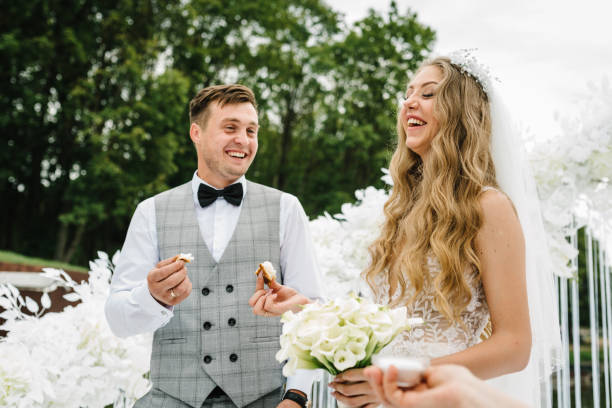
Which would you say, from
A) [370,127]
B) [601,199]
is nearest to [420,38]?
[370,127]

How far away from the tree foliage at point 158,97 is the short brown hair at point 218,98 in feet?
36.4

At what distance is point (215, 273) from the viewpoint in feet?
7.89

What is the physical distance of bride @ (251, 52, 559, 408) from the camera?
6.31 ft

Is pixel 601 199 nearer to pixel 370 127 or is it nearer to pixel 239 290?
pixel 239 290

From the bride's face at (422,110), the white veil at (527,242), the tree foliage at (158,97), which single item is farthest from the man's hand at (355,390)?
the tree foliage at (158,97)

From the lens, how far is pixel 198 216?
102 inches

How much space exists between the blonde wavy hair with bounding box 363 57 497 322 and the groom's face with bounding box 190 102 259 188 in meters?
0.76

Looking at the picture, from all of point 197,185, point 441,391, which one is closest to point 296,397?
point 197,185

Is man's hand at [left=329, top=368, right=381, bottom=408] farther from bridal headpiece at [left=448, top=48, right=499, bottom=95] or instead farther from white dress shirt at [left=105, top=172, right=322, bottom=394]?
bridal headpiece at [left=448, top=48, right=499, bottom=95]

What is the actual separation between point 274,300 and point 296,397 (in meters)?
0.46

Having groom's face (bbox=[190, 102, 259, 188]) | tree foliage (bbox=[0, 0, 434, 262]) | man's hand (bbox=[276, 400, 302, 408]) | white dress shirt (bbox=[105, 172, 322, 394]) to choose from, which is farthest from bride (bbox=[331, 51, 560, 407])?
tree foliage (bbox=[0, 0, 434, 262])

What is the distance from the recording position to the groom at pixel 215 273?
88.8 inches

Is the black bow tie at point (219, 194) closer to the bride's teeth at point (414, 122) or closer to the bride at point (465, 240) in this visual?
the bride at point (465, 240)

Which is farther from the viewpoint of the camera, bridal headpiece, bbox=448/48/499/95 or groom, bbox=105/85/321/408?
bridal headpiece, bbox=448/48/499/95
